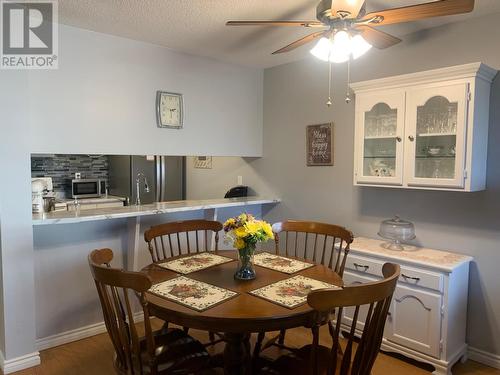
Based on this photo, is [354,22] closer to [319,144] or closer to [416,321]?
[319,144]

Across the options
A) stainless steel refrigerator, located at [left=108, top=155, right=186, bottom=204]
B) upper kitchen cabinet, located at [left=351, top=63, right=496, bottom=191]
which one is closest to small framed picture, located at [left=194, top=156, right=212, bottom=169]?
stainless steel refrigerator, located at [left=108, top=155, right=186, bottom=204]

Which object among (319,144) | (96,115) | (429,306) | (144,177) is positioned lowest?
(429,306)

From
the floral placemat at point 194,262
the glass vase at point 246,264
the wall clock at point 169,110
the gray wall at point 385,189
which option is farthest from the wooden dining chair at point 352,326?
the wall clock at point 169,110

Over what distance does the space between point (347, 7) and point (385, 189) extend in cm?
169

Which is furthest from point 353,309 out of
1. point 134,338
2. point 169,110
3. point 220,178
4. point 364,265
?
point 220,178

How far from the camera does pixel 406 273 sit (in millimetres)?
2471

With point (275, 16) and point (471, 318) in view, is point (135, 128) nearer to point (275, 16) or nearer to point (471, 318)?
point (275, 16)

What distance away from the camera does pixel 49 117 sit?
2.59 meters

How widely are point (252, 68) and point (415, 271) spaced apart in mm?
2590

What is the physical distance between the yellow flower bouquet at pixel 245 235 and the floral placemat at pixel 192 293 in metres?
0.22

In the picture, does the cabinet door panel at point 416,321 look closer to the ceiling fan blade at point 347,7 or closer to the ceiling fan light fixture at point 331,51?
the ceiling fan light fixture at point 331,51

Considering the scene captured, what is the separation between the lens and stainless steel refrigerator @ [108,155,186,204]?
4.39 meters

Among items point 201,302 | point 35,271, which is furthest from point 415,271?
point 35,271

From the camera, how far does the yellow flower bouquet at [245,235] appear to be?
1.83 metres
